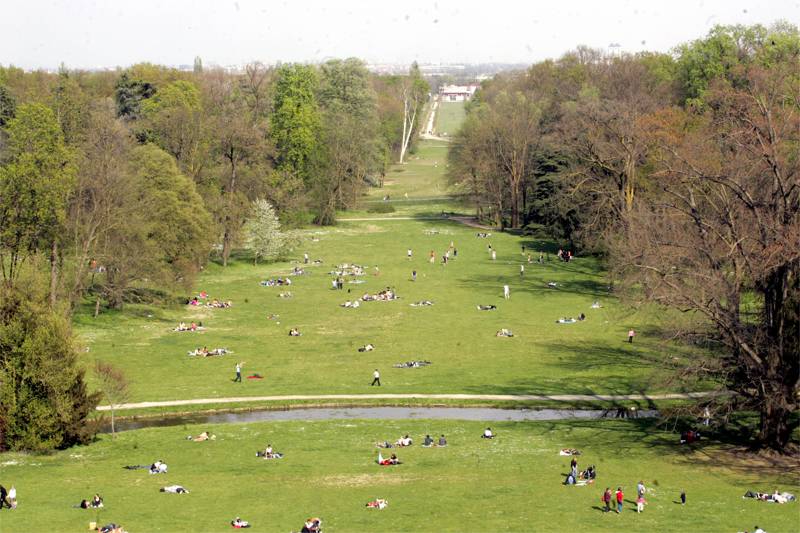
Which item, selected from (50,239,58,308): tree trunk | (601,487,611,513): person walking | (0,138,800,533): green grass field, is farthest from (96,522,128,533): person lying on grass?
(50,239,58,308): tree trunk

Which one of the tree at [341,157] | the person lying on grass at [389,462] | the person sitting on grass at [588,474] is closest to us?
the person sitting on grass at [588,474]

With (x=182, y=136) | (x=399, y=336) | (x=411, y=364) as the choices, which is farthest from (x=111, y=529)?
(x=182, y=136)

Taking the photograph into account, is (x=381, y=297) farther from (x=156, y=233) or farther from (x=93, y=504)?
(x=93, y=504)

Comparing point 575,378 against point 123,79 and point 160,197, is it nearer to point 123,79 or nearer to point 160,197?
point 160,197

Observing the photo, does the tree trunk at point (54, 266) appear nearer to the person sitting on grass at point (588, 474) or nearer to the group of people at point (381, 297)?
the group of people at point (381, 297)

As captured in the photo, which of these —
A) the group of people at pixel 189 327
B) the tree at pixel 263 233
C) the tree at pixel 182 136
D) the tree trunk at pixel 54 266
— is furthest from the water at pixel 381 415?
the tree at pixel 263 233

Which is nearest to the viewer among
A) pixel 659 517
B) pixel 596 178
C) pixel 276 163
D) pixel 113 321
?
pixel 659 517

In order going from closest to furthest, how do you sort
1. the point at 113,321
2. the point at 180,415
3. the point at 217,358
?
the point at 180,415 → the point at 217,358 → the point at 113,321

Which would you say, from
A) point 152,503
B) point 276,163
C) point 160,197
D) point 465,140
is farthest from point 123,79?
point 152,503
